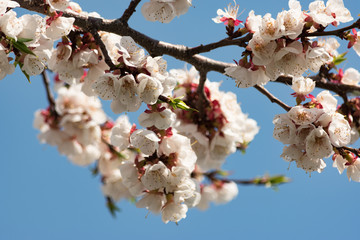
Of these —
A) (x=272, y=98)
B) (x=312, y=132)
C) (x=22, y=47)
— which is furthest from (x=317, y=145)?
(x=22, y=47)

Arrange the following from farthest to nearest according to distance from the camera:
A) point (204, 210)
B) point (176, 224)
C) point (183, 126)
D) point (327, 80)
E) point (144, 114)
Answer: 1. point (204, 210)
2. point (183, 126)
3. point (327, 80)
4. point (176, 224)
5. point (144, 114)

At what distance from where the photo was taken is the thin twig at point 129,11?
3.18m

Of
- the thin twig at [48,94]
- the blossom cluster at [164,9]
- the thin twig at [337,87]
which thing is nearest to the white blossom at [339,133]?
the thin twig at [337,87]

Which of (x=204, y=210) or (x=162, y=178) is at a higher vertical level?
(x=162, y=178)

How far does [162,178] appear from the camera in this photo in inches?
121

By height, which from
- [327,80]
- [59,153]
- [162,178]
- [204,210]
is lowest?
[204,210]

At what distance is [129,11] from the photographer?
3.21 meters

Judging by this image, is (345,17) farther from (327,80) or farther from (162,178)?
(162,178)

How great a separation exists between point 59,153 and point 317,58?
13.7 ft

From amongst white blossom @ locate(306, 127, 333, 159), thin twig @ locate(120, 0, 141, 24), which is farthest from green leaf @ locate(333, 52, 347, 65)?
thin twig @ locate(120, 0, 141, 24)

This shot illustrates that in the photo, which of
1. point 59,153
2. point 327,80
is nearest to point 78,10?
point 327,80

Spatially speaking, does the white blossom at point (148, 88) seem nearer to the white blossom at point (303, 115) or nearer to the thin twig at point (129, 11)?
the thin twig at point (129, 11)

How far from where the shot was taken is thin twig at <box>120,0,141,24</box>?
125 inches

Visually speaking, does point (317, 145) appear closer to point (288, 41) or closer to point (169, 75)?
point (288, 41)
